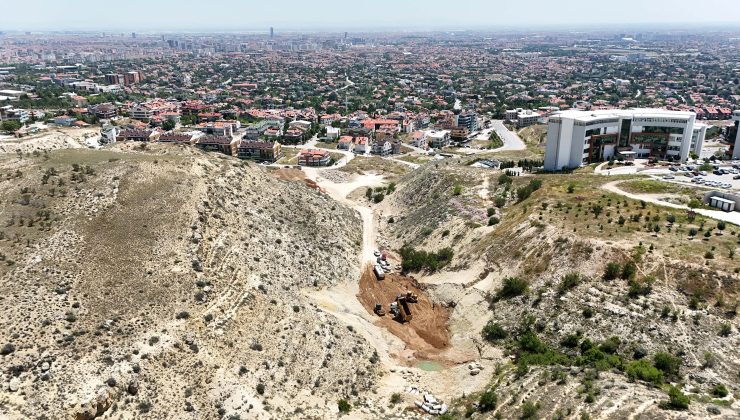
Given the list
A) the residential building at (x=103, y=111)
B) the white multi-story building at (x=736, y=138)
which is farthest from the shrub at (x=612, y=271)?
the residential building at (x=103, y=111)

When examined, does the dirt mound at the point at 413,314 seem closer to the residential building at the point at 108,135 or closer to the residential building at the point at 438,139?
the residential building at the point at 108,135

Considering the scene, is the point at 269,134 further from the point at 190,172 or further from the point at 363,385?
the point at 363,385

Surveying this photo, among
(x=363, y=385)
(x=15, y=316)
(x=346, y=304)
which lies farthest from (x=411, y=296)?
(x=15, y=316)

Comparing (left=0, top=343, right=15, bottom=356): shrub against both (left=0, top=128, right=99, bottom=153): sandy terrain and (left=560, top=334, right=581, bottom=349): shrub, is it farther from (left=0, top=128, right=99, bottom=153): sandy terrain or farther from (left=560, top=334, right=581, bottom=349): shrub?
(left=0, top=128, right=99, bottom=153): sandy terrain

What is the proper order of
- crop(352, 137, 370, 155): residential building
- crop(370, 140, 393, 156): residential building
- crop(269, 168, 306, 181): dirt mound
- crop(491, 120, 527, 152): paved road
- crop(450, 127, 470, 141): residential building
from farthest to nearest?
crop(450, 127, 470, 141): residential building, crop(491, 120, 527, 152): paved road, crop(352, 137, 370, 155): residential building, crop(370, 140, 393, 156): residential building, crop(269, 168, 306, 181): dirt mound

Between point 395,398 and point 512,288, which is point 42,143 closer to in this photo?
point 395,398

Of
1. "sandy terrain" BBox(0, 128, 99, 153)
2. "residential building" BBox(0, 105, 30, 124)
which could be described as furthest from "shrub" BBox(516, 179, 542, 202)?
"residential building" BBox(0, 105, 30, 124)

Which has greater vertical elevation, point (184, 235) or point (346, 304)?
point (184, 235)
